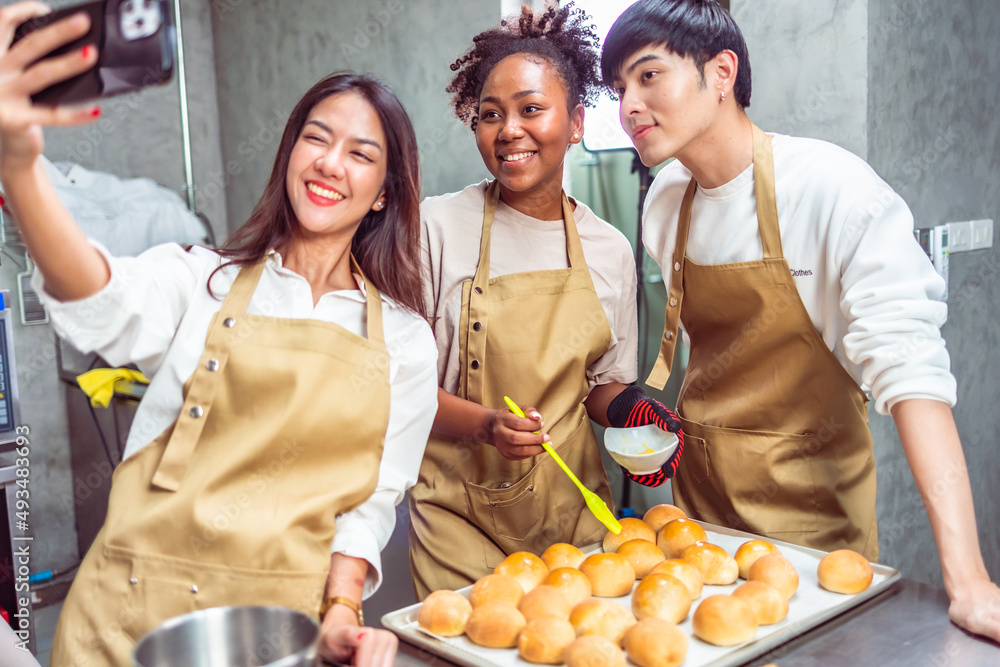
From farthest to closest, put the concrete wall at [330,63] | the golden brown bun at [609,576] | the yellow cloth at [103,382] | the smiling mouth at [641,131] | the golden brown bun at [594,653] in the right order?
the yellow cloth at [103,382] → the concrete wall at [330,63] → the smiling mouth at [641,131] → the golden brown bun at [609,576] → the golden brown bun at [594,653]

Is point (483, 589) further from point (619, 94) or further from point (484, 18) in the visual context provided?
point (484, 18)

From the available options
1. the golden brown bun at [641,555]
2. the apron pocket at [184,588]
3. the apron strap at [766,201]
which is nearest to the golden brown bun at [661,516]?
the golden brown bun at [641,555]

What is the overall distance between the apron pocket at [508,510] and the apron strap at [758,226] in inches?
13.7

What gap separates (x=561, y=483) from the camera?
5.61 ft

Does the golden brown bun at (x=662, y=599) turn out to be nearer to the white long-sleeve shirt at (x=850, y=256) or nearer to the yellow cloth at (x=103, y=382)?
the white long-sleeve shirt at (x=850, y=256)

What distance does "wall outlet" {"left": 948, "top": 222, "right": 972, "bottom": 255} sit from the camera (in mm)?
2338

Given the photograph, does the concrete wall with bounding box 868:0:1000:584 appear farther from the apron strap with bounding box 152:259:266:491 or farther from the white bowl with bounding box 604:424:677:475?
the apron strap with bounding box 152:259:266:491

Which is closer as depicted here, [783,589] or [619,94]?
[783,589]

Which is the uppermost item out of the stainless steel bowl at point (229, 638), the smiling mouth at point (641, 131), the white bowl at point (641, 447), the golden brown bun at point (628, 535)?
the smiling mouth at point (641, 131)

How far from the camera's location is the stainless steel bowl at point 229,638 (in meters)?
0.63

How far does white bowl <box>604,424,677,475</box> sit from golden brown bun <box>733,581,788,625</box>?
0.38 metres

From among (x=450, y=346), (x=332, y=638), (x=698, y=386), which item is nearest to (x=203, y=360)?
(x=332, y=638)

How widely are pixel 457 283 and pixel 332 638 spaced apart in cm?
85

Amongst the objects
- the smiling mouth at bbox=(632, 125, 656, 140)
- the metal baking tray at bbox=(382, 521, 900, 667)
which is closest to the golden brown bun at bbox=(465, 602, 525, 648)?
the metal baking tray at bbox=(382, 521, 900, 667)
